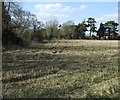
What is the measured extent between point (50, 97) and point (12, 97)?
1085mm

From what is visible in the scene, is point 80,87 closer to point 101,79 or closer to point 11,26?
point 101,79

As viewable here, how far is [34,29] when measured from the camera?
59.5 meters

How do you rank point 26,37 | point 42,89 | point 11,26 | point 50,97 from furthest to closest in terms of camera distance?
point 26,37
point 11,26
point 42,89
point 50,97

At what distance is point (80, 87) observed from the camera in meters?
10.4

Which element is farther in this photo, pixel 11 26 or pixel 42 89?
pixel 11 26

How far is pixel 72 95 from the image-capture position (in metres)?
9.02

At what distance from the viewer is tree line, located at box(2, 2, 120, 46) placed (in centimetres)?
3628

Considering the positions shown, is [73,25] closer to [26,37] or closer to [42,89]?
[26,37]

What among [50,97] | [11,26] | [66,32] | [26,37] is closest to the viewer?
[50,97]

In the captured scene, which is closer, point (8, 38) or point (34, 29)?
point (8, 38)

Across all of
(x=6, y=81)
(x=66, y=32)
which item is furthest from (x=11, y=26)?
(x=66, y=32)

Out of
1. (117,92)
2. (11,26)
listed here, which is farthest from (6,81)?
(11,26)

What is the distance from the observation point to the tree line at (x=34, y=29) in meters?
36.3

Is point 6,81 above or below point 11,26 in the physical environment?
below
